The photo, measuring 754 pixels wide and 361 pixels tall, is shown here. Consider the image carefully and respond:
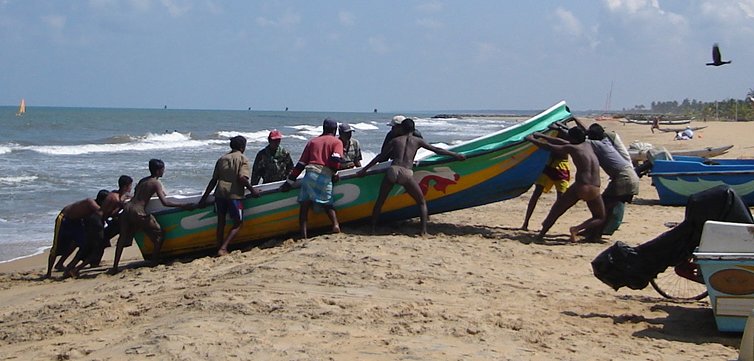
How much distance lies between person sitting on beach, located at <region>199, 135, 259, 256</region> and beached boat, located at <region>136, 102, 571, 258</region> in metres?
0.19

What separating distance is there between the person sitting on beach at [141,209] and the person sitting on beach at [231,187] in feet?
1.62

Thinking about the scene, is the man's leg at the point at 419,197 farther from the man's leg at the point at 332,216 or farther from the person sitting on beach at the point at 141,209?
the person sitting on beach at the point at 141,209

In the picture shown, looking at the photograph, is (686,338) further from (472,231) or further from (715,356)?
(472,231)

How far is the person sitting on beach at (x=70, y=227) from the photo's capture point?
8.45 metres

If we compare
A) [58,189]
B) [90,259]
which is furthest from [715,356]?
[58,189]

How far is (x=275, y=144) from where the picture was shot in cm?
920

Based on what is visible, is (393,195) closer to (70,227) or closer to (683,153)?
(70,227)

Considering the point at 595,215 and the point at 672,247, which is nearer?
the point at 672,247

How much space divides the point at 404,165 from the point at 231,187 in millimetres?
1831

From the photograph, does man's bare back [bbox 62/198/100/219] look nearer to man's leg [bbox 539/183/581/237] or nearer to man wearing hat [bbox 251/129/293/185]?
man wearing hat [bbox 251/129/293/185]

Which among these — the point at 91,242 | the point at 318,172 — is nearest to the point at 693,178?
the point at 318,172

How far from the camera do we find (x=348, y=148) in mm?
9836

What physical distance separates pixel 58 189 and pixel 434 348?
13243 mm

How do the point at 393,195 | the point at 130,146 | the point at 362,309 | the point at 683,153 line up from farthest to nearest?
the point at 130,146 < the point at 683,153 < the point at 393,195 < the point at 362,309
